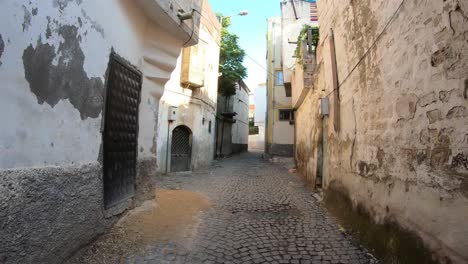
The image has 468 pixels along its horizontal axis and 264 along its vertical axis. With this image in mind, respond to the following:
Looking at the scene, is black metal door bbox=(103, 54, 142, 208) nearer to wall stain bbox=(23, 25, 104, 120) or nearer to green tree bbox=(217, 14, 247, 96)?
wall stain bbox=(23, 25, 104, 120)

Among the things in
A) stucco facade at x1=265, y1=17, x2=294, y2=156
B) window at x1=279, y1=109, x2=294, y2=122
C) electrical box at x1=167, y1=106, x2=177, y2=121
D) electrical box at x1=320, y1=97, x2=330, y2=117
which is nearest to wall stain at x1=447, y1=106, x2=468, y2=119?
electrical box at x1=320, y1=97, x2=330, y2=117

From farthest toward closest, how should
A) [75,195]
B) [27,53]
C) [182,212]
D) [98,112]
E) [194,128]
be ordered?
[194,128] < [182,212] < [98,112] < [75,195] < [27,53]

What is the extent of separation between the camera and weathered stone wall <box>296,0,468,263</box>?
Result: 241 centimetres

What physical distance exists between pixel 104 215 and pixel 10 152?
5.71 feet

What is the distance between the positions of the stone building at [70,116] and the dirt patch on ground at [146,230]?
0.16m

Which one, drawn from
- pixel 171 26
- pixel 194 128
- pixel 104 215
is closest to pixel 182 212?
pixel 104 215

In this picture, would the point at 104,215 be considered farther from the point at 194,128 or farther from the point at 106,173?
the point at 194,128

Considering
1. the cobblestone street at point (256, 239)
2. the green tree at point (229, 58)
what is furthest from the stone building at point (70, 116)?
the green tree at point (229, 58)

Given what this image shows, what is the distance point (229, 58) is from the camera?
61.8ft

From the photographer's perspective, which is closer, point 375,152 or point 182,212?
point 375,152

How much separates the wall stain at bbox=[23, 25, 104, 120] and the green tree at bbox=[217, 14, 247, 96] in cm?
1545

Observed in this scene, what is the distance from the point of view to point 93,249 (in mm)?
3385

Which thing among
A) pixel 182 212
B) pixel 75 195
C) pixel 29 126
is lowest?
pixel 182 212

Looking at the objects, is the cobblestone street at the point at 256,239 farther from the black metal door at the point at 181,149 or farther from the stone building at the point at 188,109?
the black metal door at the point at 181,149
